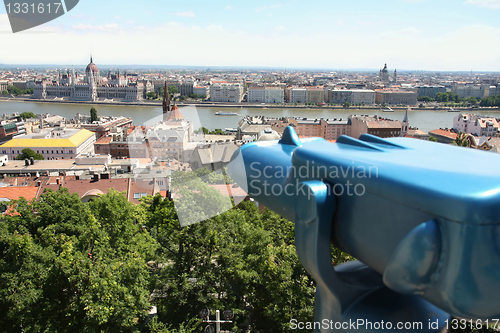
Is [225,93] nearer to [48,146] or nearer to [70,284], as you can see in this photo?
[48,146]

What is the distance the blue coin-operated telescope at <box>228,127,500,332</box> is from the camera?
4.35 ft

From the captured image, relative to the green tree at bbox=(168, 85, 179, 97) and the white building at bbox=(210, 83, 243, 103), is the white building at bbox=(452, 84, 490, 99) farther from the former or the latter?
the green tree at bbox=(168, 85, 179, 97)

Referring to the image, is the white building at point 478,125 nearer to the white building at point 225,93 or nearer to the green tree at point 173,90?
the white building at point 225,93

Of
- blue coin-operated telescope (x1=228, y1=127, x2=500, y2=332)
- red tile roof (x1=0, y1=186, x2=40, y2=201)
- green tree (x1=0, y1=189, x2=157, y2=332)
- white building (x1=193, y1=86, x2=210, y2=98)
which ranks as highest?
white building (x1=193, y1=86, x2=210, y2=98)

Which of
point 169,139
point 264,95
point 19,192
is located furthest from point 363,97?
point 19,192

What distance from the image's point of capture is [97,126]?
31094mm

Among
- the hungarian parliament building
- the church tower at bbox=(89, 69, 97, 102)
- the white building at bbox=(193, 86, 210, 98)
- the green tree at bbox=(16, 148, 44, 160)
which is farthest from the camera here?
the white building at bbox=(193, 86, 210, 98)

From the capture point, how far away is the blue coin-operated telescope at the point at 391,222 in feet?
4.35

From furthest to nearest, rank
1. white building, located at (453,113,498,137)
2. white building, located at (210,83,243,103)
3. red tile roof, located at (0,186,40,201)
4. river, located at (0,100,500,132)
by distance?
white building, located at (210,83,243,103), river, located at (0,100,500,132), white building, located at (453,113,498,137), red tile roof, located at (0,186,40,201)

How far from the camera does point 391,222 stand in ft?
5.05

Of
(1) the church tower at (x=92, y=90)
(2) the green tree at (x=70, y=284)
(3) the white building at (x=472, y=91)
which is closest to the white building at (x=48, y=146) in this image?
(2) the green tree at (x=70, y=284)

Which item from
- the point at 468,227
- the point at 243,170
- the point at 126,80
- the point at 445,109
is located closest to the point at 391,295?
the point at 468,227

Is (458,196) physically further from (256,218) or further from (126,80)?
(126,80)

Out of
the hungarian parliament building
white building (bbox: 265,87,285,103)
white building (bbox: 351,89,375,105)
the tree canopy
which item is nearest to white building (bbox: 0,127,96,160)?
the tree canopy
